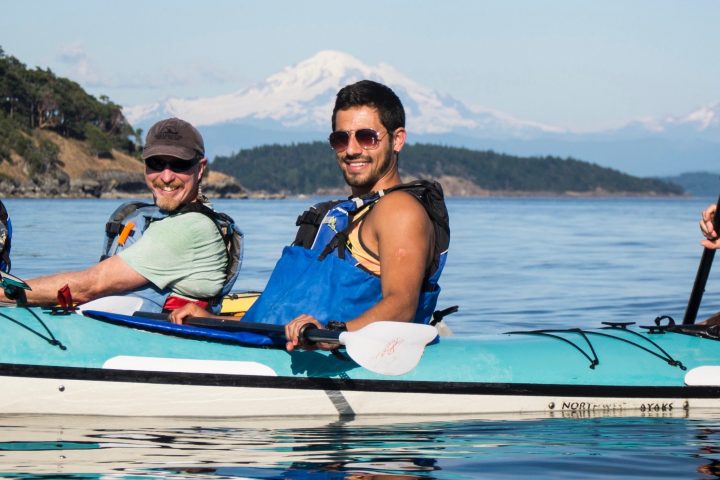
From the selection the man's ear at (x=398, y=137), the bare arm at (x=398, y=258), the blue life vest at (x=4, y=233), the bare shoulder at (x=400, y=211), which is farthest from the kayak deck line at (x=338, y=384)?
the man's ear at (x=398, y=137)

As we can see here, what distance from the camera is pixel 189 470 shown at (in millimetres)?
5250

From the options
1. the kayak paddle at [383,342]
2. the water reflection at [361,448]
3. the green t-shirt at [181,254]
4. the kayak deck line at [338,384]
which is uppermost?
the green t-shirt at [181,254]

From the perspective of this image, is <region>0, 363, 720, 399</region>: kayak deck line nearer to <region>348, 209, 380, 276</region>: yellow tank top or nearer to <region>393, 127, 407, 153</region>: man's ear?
<region>348, 209, 380, 276</region>: yellow tank top

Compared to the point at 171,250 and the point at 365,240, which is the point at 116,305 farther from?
the point at 365,240

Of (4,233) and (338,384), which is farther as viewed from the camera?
(4,233)

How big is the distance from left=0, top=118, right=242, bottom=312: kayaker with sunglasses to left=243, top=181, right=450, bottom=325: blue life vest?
0.42 metres

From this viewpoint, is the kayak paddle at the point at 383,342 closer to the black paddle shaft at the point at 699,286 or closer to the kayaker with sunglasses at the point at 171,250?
the kayaker with sunglasses at the point at 171,250

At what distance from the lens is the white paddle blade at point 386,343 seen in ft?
17.6

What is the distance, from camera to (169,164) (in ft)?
19.9

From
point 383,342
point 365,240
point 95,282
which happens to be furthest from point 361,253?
point 95,282

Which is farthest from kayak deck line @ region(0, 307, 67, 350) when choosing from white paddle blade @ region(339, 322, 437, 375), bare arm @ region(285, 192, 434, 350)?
white paddle blade @ region(339, 322, 437, 375)

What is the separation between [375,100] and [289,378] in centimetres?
156

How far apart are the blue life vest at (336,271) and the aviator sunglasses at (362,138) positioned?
24cm

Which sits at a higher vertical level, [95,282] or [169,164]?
[169,164]
